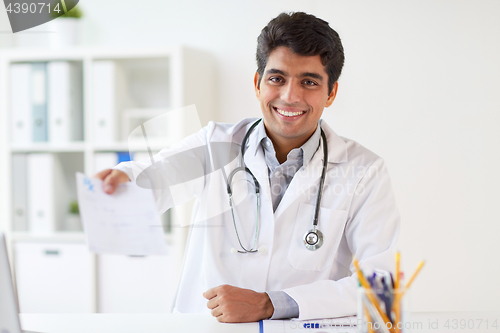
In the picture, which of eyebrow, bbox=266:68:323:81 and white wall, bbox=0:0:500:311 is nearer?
eyebrow, bbox=266:68:323:81

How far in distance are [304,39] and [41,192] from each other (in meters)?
1.56

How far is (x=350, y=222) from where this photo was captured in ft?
4.16

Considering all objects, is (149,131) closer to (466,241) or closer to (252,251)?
(252,251)

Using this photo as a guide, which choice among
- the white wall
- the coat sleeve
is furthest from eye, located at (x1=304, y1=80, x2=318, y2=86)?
the white wall

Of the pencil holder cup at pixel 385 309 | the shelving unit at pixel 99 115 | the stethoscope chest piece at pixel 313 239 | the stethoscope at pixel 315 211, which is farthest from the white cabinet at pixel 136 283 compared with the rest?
the pencil holder cup at pixel 385 309

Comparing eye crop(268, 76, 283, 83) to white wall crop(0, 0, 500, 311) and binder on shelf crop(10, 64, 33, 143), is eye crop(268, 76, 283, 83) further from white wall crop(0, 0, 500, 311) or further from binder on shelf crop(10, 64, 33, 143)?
binder on shelf crop(10, 64, 33, 143)

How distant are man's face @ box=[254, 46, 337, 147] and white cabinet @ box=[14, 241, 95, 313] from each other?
1.33 meters

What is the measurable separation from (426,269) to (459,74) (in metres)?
0.96

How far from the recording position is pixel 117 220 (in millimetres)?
893

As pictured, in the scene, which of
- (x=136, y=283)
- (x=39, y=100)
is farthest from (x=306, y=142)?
(x=39, y=100)

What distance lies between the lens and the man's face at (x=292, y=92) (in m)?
1.26

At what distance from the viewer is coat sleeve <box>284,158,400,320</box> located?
3.38 feet

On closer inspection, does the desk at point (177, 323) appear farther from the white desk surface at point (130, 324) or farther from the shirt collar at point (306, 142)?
the shirt collar at point (306, 142)

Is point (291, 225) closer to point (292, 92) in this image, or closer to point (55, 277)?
point (292, 92)
